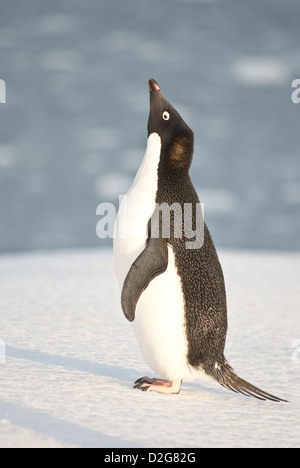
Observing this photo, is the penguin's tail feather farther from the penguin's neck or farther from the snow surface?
the penguin's neck

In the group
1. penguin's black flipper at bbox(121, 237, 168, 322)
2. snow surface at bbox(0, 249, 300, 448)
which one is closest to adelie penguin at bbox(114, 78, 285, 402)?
penguin's black flipper at bbox(121, 237, 168, 322)

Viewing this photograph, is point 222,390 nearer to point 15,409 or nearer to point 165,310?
point 165,310

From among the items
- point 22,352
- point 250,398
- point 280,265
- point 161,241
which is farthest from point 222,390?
point 280,265

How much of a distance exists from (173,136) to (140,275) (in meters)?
0.59

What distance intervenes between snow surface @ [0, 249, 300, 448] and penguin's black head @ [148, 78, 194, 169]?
35.0 inches

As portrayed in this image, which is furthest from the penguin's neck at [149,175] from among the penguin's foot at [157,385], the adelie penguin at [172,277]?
the penguin's foot at [157,385]

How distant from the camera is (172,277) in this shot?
2.51 metres

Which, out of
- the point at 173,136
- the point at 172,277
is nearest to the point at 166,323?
the point at 172,277

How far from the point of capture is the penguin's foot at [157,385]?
256cm

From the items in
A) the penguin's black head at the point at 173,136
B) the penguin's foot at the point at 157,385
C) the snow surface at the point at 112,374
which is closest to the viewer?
the snow surface at the point at 112,374

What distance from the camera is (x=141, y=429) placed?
2029 mm

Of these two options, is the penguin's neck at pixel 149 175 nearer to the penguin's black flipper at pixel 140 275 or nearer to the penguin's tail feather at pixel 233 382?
the penguin's black flipper at pixel 140 275

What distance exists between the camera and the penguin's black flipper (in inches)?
95.8

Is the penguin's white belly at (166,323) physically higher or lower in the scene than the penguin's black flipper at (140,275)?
lower
